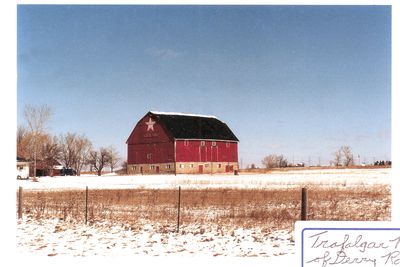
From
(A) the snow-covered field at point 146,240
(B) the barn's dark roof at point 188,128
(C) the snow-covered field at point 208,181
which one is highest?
(B) the barn's dark roof at point 188,128

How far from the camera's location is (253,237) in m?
8.19

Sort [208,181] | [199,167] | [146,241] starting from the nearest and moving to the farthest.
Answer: [146,241]
[208,181]
[199,167]

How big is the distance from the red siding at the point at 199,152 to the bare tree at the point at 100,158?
430 cm

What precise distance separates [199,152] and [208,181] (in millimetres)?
1168

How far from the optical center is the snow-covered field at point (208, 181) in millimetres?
15234

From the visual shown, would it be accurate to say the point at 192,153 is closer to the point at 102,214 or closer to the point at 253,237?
the point at 102,214

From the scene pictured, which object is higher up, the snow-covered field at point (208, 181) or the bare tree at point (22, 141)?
the bare tree at point (22, 141)

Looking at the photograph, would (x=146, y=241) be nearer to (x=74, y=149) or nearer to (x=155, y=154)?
(x=74, y=149)

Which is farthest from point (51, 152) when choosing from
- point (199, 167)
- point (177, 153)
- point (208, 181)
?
point (199, 167)

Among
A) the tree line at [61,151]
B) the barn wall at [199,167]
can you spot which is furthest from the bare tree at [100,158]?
the barn wall at [199,167]

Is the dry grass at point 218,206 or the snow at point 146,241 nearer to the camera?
the snow at point 146,241

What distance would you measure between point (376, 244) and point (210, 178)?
36.7 feet

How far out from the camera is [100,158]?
11727 mm

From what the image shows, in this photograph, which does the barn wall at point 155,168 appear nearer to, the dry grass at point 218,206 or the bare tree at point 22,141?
the dry grass at point 218,206
